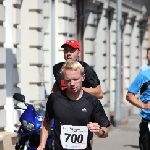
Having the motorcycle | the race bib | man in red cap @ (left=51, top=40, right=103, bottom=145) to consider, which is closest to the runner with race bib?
the race bib

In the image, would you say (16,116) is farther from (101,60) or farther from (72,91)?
(101,60)

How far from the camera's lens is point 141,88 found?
30.9 ft

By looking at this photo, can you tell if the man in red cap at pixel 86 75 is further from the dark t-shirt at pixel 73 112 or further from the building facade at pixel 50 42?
the building facade at pixel 50 42

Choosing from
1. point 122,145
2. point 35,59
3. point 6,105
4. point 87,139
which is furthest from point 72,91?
point 122,145

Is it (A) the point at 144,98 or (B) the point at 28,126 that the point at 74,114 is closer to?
(A) the point at 144,98

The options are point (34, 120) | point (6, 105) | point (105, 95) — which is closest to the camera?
point (34, 120)

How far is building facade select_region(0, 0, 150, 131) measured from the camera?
13336mm

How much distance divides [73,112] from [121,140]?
10.8 metres

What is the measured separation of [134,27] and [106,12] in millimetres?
5226

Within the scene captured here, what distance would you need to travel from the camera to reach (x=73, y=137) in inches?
274

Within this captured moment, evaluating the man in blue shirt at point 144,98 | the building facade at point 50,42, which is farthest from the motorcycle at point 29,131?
the building facade at point 50,42

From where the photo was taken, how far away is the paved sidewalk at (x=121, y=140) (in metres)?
15.9

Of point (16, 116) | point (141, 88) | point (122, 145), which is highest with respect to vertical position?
point (141, 88)

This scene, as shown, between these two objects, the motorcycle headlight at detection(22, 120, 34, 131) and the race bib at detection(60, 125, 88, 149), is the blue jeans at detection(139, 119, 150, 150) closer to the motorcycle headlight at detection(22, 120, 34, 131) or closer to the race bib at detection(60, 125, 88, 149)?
the motorcycle headlight at detection(22, 120, 34, 131)
